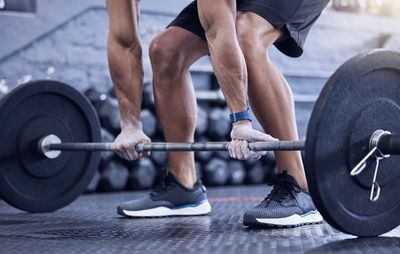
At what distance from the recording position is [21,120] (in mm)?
1748

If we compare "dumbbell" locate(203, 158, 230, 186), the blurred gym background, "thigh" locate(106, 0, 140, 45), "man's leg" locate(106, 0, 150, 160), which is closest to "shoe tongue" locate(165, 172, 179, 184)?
"man's leg" locate(106, 0, 150, 160)

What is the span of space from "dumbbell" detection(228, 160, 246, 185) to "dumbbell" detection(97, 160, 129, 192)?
64 centimetres

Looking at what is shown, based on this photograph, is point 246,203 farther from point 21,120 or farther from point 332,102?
point 332,102

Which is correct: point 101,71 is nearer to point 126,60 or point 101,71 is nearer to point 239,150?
point 126,60

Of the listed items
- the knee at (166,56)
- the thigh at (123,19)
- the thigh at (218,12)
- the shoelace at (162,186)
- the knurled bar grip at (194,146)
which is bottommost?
the shoelace at (162,186)

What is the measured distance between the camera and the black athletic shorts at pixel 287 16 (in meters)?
1.40

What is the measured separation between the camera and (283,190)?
1371mm

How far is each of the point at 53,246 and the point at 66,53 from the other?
201 centimetres

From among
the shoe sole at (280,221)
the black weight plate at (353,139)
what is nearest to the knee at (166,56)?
the shoe sole at (280,221)

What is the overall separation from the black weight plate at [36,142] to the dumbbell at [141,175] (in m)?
0.92

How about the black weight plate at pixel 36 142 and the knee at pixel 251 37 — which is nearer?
the knee at pixel 251 37

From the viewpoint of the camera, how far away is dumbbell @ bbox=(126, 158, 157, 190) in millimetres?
2783

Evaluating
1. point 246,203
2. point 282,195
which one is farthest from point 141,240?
point 246,203

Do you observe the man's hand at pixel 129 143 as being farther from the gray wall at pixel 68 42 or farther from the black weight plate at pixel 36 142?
the gray wall at pixel 68 42
